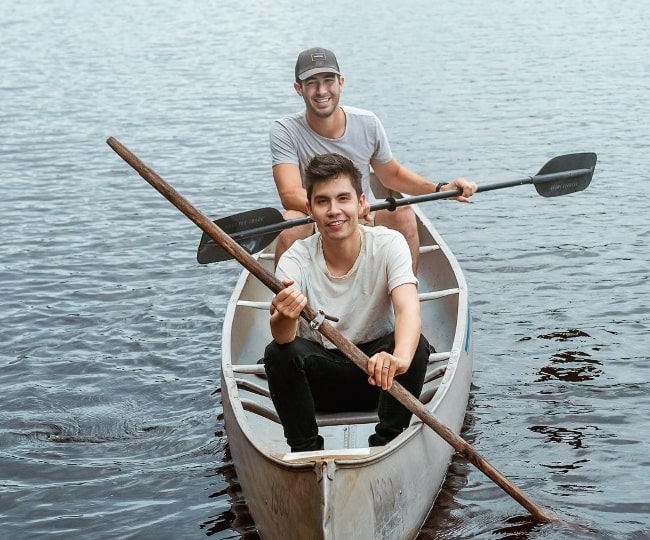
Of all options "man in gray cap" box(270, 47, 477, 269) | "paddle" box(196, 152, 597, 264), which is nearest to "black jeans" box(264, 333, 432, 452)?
"paddle" box(196, 152, 597, 264)

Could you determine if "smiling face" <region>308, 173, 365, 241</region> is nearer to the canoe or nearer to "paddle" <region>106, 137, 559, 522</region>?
"paddle" <region>106, 137, 559, 522</region>

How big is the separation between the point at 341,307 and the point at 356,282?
0.49ft

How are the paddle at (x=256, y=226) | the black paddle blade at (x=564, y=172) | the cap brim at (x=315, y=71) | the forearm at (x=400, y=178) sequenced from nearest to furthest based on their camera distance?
the paddle at (x=256, y=226)
the cap brim at (x=315, y=71)
the forearm at (x=400, y=178)
the black paddle blade at (x=564, y=172)

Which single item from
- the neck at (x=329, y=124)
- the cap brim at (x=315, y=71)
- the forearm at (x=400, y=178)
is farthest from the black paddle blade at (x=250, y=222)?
the forearm at (x=400, y=178)

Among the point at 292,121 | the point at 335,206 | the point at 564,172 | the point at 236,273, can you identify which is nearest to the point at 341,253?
the point at 335,206

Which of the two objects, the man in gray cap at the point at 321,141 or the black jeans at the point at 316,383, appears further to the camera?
the man in gray cap at the point at 321,141

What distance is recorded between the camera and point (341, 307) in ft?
17.9

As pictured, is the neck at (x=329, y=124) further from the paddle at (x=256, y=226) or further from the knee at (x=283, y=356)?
the knee at (x=283, y=356)

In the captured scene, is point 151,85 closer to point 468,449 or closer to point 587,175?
point 587,175

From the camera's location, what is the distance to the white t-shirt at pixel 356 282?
5371 mm

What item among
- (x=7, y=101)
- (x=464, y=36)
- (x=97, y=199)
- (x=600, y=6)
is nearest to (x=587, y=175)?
(x=97, y=199)

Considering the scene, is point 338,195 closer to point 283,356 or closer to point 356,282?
point 356,282

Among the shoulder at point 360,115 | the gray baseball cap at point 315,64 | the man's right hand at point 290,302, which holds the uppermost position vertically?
the gray baseball cap at point 315,64

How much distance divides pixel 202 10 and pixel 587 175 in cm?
2939
